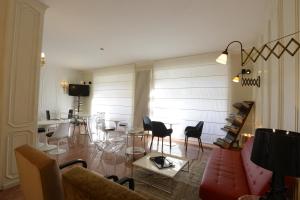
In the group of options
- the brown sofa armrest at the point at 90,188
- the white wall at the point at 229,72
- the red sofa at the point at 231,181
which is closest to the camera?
the brown sofa armrest at the point at 90,188

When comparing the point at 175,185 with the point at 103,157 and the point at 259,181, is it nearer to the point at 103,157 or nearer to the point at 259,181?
→ the point at 259,181

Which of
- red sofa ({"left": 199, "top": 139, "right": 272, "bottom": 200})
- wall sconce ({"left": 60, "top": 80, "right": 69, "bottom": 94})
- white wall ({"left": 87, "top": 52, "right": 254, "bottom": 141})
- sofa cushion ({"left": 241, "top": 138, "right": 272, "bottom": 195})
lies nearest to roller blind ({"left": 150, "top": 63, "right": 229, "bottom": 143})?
white wall ({"left": 87, "top": 52, "right": 254, "bottom": 141})

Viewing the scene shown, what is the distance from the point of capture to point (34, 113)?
8.72 feet

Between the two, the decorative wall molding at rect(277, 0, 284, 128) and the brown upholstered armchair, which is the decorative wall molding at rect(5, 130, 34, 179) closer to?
the brown upholstered armchair

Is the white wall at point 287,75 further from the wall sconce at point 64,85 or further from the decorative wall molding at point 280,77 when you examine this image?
the wall sconce at point 64,85

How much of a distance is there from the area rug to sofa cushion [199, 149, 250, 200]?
0.45m

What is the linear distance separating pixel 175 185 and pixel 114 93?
544 cm

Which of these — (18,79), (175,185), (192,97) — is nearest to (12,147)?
(18,79)

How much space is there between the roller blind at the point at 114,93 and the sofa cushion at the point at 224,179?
455 cm

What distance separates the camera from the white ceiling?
2701 mm

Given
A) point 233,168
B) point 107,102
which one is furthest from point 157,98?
point 233,168

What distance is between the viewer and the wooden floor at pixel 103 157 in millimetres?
2464

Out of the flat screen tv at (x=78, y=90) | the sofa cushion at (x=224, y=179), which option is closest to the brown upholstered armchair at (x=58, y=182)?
the sofa cushion at (x=224, y=179)

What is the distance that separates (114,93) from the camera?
7.47 metres
